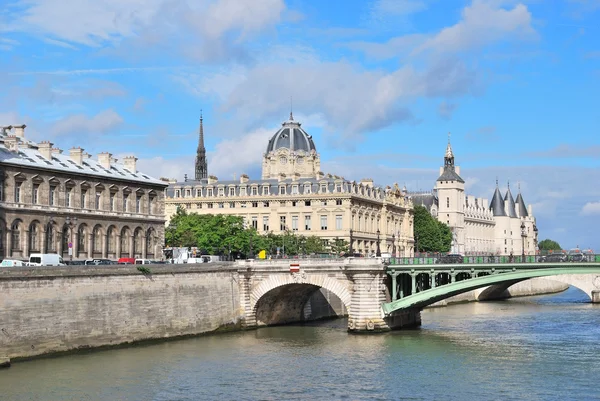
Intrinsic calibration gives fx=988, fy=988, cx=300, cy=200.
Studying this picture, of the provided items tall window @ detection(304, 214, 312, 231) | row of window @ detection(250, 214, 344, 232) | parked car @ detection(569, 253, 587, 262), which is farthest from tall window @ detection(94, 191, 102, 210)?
tall window @ detection(304, 214, 312, 231)

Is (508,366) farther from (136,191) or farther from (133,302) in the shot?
(136,191)

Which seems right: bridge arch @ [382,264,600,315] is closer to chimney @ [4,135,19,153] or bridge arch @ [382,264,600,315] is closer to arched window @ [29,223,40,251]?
arched window @ [29,223,40,251]

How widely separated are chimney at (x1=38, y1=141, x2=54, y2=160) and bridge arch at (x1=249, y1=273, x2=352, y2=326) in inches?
729

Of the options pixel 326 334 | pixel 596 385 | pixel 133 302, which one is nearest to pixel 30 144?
pixel 133 302

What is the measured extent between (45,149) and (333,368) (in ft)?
110

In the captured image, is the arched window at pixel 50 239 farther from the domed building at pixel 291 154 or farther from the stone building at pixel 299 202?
the domed building at pixel 291 154

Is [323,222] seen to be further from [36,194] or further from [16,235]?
[16,235]

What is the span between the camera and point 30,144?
242 ft

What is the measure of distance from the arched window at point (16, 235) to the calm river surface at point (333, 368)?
16.1 meters

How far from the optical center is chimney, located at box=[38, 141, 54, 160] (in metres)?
72.3

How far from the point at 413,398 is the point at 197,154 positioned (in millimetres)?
113709

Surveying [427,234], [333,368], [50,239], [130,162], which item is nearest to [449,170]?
[427,234]

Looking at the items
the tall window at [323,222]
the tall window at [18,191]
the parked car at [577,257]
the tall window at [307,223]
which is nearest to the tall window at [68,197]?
the tall window at [18,191]

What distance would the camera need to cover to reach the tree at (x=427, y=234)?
148 m
